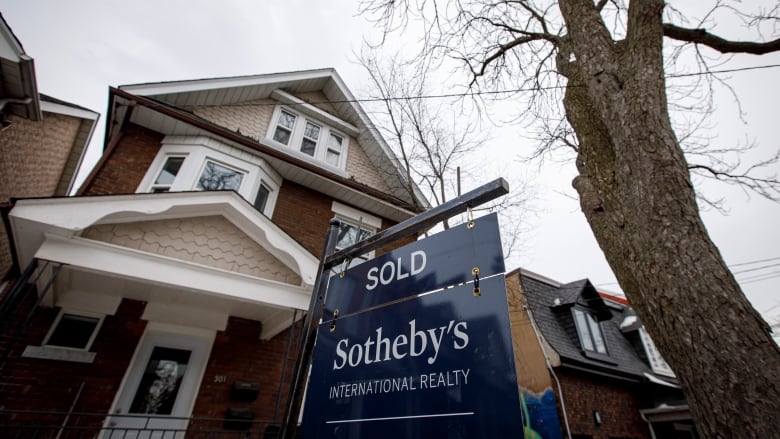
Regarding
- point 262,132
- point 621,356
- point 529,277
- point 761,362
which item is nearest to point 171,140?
point 262,132

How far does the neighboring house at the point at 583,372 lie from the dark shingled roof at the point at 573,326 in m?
0.03

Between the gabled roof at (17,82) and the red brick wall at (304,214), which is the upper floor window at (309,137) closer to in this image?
the red brick wall at (304,214)

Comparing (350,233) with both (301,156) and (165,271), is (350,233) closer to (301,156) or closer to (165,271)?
(301,156)

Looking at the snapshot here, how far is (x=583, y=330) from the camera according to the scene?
10.9 metres

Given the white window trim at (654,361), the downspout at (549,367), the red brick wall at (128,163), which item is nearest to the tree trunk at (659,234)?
the downspout at (549,367)

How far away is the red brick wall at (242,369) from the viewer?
580 cm

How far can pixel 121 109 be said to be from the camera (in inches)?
287

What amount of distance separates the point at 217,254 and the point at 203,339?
2023mm

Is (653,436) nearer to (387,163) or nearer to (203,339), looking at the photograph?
(387,163)

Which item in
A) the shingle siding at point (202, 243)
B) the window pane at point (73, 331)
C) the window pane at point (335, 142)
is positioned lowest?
the window pane at point (73, 331)

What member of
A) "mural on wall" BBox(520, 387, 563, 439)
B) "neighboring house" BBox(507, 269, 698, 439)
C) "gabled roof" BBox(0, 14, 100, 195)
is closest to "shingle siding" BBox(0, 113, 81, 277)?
"gabled roof" BBox(0, 14, 100, 195)

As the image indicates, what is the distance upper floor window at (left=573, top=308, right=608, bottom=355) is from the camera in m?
10.6

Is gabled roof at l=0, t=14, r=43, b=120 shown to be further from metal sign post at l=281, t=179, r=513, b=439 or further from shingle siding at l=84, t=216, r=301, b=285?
metal sign post at l=281, t=179, r=513, b=439

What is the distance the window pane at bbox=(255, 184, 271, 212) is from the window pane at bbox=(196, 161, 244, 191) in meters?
0.52
